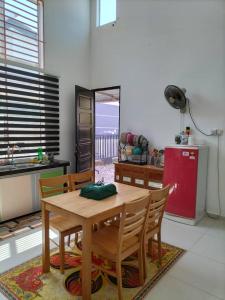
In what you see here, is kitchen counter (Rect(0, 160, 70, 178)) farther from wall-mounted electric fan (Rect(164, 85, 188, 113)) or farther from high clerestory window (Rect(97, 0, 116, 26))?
high clerestory window (Rect(97, 0, 116, 26))

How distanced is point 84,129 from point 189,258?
3074mm

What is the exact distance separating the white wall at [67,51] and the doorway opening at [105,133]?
96.4 inches

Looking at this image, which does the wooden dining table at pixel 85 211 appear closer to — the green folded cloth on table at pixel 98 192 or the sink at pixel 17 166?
the green folded cloth on table at pixel 98 192

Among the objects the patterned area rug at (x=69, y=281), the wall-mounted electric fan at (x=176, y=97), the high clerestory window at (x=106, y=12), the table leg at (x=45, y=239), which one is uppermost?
the high clerestory window at (x=106, y=12)

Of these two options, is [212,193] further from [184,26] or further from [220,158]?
[184,26]

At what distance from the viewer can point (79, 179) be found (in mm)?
2727

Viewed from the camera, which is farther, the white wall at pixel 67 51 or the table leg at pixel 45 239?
the white wall at pixel 67 51

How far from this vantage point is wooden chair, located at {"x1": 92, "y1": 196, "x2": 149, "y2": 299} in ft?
5.52

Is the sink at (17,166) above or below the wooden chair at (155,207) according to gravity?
above

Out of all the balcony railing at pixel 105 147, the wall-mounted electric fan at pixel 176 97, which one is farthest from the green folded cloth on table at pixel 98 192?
the balcony railing at pixel 105 147

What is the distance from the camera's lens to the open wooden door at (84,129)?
14.3 ft

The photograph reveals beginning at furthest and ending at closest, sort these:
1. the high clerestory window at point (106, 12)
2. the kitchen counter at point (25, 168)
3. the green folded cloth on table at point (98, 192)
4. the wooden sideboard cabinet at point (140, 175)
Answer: the high clerestory window at point (106, 12) → the wooden sideboard cabinet at point (140, 175) → the kitchen counter at point (25, 168) → the green folded cloth on table at point (98, 192)

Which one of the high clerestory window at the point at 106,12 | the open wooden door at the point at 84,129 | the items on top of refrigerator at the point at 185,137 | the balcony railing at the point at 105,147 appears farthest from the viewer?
the balcony railing at the point at 105,147

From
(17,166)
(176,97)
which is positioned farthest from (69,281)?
(176,97)
